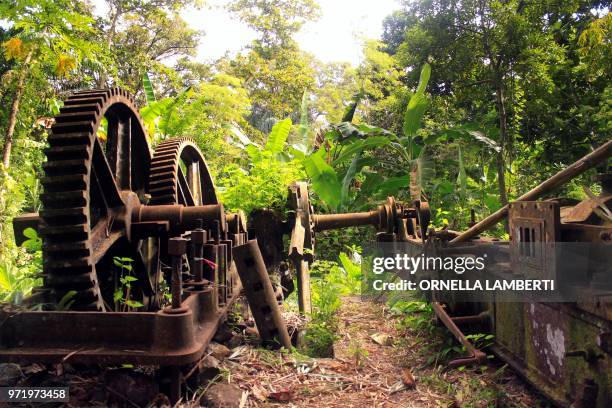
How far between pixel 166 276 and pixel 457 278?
2.61 meters

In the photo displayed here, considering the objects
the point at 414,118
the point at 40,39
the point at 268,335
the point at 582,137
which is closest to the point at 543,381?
the point at 268,335

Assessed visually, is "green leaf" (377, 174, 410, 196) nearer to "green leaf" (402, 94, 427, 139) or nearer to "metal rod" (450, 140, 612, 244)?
"green leaf" (402, 94, 427, 139)

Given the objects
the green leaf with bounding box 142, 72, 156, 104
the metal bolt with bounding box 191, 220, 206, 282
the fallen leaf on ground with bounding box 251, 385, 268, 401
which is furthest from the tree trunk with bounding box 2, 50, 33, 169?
the fallen leaf on ground with bounding box 251, 385, 268, 401

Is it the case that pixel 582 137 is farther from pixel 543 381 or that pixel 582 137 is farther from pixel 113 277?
pixel 113 277

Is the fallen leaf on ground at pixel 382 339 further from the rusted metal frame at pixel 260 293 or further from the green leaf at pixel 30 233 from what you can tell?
the green leaf at pixel 30 233

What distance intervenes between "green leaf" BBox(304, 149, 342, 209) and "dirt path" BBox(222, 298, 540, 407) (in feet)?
16.5

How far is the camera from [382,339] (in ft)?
14.6

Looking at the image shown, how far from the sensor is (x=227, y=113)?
673 inches

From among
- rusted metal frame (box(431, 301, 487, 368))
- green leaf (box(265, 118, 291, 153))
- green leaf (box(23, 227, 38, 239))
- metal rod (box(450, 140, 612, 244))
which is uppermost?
green leaf (box(265, 118, 291, 153))

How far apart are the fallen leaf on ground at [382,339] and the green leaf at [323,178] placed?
4.58 meters

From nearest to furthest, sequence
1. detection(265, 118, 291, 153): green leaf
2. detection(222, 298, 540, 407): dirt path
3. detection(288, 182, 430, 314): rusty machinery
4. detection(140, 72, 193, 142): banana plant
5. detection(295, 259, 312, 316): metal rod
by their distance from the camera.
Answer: detection(222, 298, 540, 407): dirt path → detection(295, 259, 312, 316): metal rod → detection(288, 182, 430, 314): rusty machinery → detection(140, 72, 193, 142): banana plant → detection(265, 118, 291, 153): green leaf

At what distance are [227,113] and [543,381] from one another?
1559cm

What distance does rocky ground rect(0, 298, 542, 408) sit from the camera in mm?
2564

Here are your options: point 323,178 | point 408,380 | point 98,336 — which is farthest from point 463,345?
point 323,178
